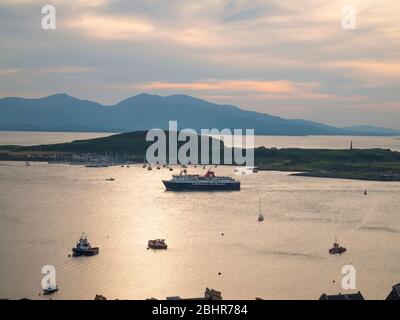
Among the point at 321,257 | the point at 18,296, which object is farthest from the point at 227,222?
the point at 18,296

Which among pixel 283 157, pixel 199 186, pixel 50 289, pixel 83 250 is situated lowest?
pixel 50 289

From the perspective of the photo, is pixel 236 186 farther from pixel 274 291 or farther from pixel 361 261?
pixel 274 291

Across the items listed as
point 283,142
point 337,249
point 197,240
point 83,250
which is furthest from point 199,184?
point 283,142

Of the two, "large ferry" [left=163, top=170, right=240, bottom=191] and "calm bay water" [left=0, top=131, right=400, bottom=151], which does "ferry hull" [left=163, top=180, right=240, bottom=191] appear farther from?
"calm bay water" [left=0, top=131, right=400, bottom=151]

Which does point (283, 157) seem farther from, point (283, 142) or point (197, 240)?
point (283, 142)

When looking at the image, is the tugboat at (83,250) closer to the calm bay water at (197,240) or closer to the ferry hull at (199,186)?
the calm bay water at (197,240)

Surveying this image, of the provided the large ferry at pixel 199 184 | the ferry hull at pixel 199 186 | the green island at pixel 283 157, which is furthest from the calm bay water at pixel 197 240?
the green island at pixel 283 157
